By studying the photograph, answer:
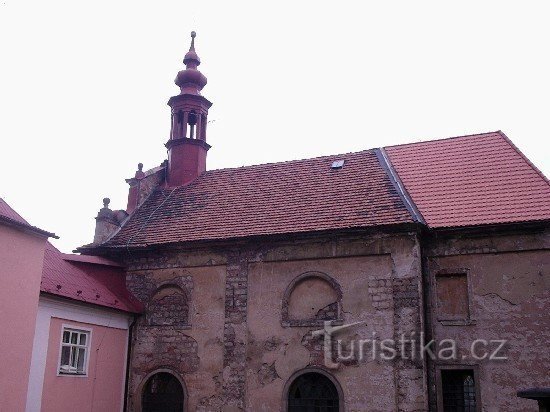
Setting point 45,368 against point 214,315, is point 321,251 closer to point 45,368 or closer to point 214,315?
point 214,315

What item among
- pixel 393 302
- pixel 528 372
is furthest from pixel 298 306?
pixel 528 372

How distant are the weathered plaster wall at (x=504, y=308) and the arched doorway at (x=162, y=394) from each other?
6.75m

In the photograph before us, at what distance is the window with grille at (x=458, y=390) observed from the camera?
47.9 feet

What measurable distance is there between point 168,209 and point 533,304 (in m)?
11.3

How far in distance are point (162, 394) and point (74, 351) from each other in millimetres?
2821

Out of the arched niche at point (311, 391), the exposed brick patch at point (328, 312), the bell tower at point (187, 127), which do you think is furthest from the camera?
the bell tower at point (187, 127)

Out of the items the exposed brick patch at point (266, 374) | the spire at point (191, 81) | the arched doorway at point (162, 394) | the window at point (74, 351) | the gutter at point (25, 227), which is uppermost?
the spire at point (191, 81)

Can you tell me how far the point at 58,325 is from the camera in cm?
1525

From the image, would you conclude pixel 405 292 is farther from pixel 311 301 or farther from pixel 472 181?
pixel 472 181

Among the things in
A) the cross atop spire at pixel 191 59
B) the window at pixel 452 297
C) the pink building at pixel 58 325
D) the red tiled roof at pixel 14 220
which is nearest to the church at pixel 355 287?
the window at pixel 452 297

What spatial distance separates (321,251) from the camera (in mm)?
16281

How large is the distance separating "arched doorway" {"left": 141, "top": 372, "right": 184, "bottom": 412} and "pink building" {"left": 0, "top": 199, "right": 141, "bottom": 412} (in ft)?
2.25

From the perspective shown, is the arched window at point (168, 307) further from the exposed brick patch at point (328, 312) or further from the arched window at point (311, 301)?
the exposed brick patch at point (328, 312)

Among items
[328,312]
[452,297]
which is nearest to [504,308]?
[452,297]
